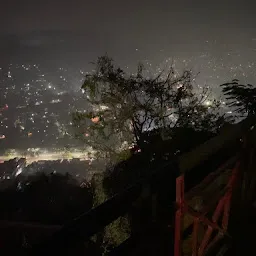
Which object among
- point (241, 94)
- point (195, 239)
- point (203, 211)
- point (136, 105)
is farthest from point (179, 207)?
point (136, 105)

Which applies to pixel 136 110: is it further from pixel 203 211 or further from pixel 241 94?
pixel 203 211

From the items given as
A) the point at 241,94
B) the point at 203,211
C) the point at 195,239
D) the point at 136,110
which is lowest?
the point at 195,239

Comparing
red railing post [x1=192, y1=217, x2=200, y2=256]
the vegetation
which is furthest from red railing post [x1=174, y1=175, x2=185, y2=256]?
the vegetation

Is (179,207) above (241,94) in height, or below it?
below

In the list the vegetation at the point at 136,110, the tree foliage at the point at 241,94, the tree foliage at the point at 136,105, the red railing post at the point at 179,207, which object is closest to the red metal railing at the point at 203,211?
the red railing post at the point at 179,207

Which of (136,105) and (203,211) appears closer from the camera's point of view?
(203,211)

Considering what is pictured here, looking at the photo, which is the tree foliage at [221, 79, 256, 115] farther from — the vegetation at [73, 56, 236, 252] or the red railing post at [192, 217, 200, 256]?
the red railing post at [192, 217, 200, 256]

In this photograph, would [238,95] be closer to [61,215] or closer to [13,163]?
[61,215]

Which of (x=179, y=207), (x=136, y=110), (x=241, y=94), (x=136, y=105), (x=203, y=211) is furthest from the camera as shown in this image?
(x=136, y=110)

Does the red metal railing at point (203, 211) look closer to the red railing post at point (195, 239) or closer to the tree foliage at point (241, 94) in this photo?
the red railing post at point (195, 239)
